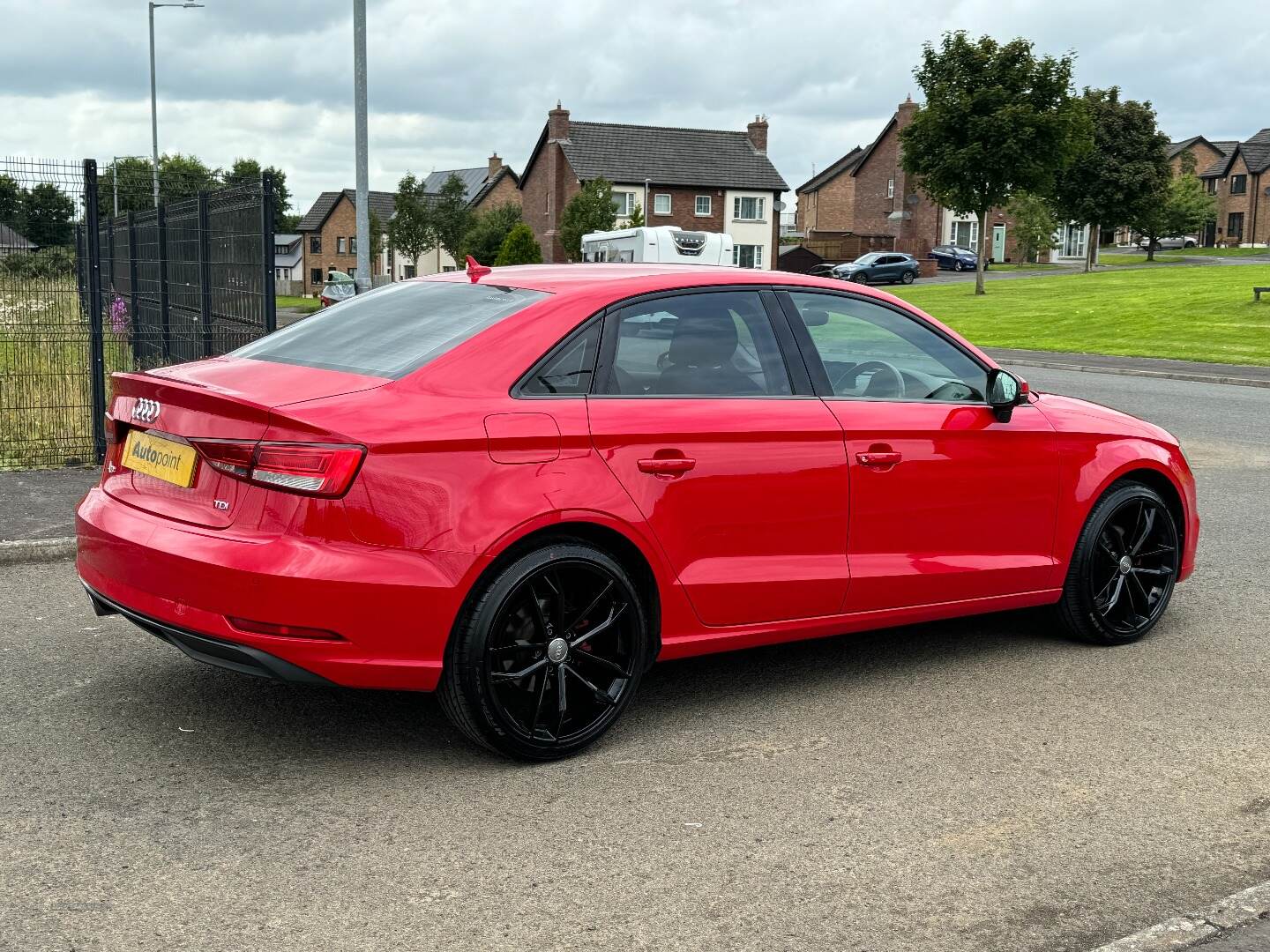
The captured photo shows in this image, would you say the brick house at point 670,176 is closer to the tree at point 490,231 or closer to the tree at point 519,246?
the tree at point 490,231

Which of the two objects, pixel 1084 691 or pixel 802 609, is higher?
pixel 802 609

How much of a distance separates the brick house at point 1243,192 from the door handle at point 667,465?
339ft

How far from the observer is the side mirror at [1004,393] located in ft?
18.2

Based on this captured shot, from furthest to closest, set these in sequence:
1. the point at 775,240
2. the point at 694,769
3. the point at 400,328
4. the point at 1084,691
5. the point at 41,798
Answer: the point at 775,240 < the point at 1084,691 < the point at 400,328 < the point at 694,769 < the point at 41,798

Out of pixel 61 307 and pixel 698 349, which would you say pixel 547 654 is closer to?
pixel 698 349

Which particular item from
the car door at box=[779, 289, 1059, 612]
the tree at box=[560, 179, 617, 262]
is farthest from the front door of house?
the car door at box=[779, 289, 1059, 612]

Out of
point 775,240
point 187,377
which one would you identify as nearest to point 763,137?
point 775,240

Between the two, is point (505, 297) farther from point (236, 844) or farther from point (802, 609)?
point (236, 844)

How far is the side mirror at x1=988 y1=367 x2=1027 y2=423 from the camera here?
5.54m

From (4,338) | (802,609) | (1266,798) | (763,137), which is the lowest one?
(1266,798)

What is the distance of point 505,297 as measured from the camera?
488 centimetres

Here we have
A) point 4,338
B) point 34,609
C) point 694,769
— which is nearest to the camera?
point 694,769

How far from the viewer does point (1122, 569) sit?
6.11 metres

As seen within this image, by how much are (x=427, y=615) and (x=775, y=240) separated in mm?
78485
